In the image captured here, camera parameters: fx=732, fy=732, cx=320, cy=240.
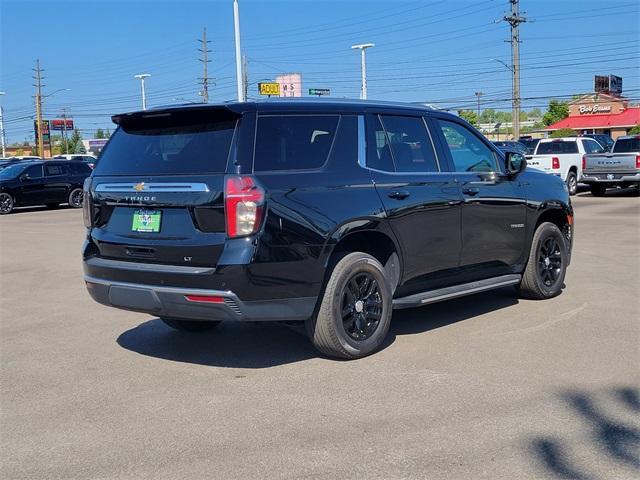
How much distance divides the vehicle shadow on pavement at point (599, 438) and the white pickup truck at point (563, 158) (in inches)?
803

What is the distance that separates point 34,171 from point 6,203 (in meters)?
1.42

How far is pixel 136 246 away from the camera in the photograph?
17.7 feet

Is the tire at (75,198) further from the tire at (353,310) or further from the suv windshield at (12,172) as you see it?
the tire at (353,310)

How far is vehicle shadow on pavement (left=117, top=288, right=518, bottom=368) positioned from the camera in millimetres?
5965

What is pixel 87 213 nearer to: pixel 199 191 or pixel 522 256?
pixel 199 191

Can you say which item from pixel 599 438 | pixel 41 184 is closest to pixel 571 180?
pixel 41 184

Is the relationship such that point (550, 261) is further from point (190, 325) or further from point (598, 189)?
point (598, 189)

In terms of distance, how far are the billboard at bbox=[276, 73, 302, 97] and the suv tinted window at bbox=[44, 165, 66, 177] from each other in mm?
29916

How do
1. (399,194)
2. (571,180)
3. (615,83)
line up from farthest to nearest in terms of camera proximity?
(615,83), (571,180), (399,194)

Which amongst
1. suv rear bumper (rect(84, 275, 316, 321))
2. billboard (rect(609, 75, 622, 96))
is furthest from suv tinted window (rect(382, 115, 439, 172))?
billboard (rect(609, 75, 622, 96))

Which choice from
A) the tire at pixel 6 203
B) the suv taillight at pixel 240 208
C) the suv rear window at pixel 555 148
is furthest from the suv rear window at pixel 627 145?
the suv taillight at pixel 240 208

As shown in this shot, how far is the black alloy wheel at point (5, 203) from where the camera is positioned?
79.2ft

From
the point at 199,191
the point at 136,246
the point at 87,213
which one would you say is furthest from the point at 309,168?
the point at 87,213

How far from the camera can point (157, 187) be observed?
17.3 feet
